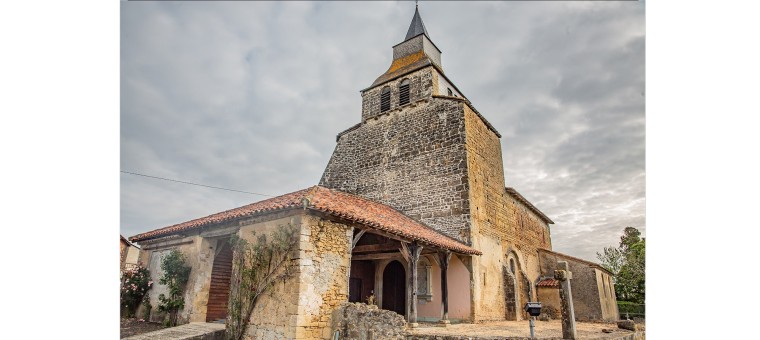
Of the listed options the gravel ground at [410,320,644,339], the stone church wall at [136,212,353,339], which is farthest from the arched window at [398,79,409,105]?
the stone church wall at [136,212,353,339]

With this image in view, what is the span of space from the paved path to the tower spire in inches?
524

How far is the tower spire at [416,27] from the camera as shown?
55.4 feet

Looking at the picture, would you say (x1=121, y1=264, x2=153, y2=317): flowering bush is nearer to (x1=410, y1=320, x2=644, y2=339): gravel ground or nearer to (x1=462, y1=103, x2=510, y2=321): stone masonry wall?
(x1=410, y1=320, x2=644, y2=339): gravel ground

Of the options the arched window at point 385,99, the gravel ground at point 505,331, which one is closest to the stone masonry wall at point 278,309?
the gravel ground at point 505,331

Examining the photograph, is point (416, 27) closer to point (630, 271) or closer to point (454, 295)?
point (454, 295)

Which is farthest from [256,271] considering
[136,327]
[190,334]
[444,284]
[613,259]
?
[613,259]

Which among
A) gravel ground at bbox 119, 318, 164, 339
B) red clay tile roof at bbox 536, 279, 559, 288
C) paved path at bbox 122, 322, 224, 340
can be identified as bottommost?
gravel ground at bbox 119, 318, 164, 339

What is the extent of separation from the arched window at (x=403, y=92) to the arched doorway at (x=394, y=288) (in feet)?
20.4

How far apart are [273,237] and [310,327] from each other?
1.71 m

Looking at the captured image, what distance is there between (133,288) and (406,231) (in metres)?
6.79

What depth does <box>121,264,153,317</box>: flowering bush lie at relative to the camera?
31.7ft
